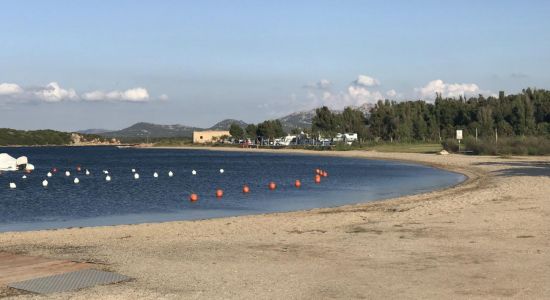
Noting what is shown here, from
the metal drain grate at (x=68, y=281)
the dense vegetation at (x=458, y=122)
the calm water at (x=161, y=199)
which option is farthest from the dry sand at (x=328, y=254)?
the dense vegetation at (x=458, y=122)

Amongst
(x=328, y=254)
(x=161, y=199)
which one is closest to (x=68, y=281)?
(x=328, y=254)

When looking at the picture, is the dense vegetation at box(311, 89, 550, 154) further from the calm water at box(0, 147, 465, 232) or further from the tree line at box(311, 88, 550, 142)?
the calm water at box(0, 147, 465, 232)

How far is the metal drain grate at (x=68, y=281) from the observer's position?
11.5 meters

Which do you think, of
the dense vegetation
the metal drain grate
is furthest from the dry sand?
the dense vegetation

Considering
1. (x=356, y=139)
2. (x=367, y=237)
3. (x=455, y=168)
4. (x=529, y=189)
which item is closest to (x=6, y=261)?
(x=367, y=237)

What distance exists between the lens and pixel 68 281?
12117mm

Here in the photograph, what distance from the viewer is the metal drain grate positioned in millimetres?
11523

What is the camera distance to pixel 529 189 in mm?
32312

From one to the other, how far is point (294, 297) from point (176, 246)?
23.2ft

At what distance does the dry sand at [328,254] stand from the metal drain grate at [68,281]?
37cm

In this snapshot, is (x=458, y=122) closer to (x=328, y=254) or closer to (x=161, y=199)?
(x=161, y=199)

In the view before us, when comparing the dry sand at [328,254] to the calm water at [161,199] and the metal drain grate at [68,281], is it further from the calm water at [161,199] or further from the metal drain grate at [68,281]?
the calm water at [161,199]

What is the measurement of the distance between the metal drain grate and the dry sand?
37 centimetres

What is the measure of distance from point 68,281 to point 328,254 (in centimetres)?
622
